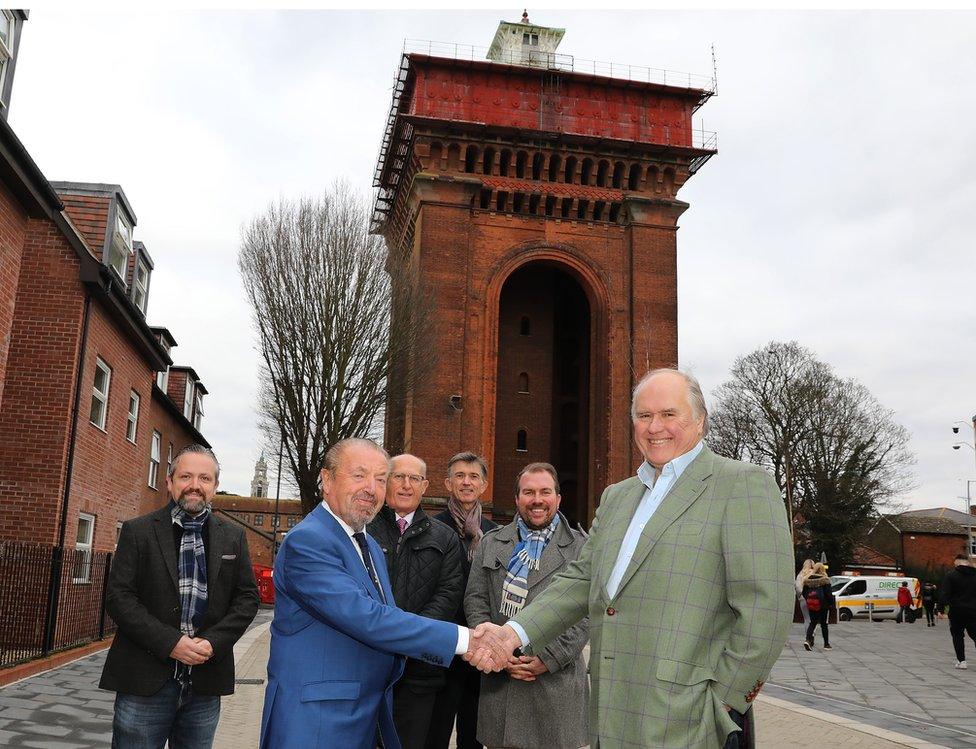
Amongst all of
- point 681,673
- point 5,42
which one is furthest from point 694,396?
point 5,42

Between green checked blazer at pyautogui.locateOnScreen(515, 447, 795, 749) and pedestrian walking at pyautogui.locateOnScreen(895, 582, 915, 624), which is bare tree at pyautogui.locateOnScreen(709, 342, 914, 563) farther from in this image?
green checked blazer at pyautogui.locateOnScreen(515, 447, 795, 749)

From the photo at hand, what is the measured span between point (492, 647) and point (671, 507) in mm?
1079

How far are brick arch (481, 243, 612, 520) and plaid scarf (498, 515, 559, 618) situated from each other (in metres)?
26.3

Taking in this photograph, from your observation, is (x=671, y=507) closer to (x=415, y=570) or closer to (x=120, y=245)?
(x=415, y=570)

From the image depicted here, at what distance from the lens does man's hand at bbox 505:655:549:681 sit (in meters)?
4.67

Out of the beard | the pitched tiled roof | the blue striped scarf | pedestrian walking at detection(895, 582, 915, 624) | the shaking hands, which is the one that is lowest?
pedestrian walking at detection(895, 582, 915, 624)

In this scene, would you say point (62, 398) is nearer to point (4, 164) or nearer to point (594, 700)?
point (4, 164)

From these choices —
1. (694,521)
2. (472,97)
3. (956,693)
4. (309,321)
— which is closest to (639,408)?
(694,521)

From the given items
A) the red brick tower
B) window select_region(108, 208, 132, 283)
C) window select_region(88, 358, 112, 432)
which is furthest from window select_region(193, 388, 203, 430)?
window select_region(88, 358, 112, 432)

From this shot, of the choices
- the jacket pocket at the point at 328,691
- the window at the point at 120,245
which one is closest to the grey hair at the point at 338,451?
the jacket pocket at the point at 328,691

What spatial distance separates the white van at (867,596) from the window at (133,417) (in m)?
25.8

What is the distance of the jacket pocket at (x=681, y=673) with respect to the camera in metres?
3.05

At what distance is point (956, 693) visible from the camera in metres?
11.7

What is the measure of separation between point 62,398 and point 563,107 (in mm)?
24336
